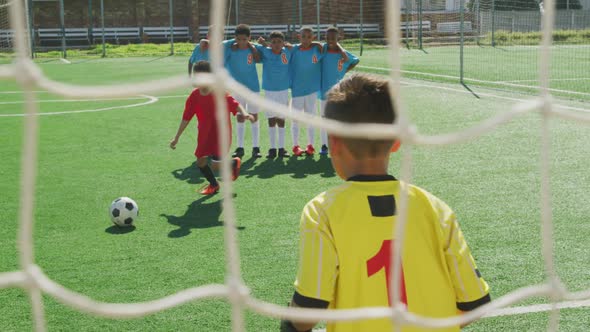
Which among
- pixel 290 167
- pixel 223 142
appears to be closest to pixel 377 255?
pixel 223 142

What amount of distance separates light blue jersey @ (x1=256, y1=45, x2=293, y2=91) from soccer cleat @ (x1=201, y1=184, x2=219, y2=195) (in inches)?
95.0

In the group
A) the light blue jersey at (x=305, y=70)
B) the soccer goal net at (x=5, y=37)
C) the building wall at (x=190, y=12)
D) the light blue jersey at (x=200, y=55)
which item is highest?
the building wall at (x=190, y=12)

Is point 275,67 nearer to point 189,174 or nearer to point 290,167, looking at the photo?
point 290,167

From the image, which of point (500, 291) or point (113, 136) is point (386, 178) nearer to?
point (500, 291)

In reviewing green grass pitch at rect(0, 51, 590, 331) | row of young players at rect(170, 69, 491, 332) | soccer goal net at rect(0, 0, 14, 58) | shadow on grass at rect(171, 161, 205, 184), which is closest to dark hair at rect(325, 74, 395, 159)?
row of young players at rect(170, 69, 491, 332)

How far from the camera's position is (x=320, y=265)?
2031mm

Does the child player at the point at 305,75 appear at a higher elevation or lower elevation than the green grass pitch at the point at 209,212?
higher

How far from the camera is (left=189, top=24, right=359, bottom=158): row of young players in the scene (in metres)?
8.63

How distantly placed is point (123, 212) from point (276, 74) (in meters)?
3.82

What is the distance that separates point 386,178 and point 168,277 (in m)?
2.63

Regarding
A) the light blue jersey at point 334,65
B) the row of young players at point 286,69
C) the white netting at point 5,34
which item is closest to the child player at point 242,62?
the row of young players at point 286,69

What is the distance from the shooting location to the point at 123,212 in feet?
17.9

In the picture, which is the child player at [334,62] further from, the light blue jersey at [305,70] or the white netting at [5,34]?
the white netting at [5,34]

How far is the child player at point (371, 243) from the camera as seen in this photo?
6.72 feet
